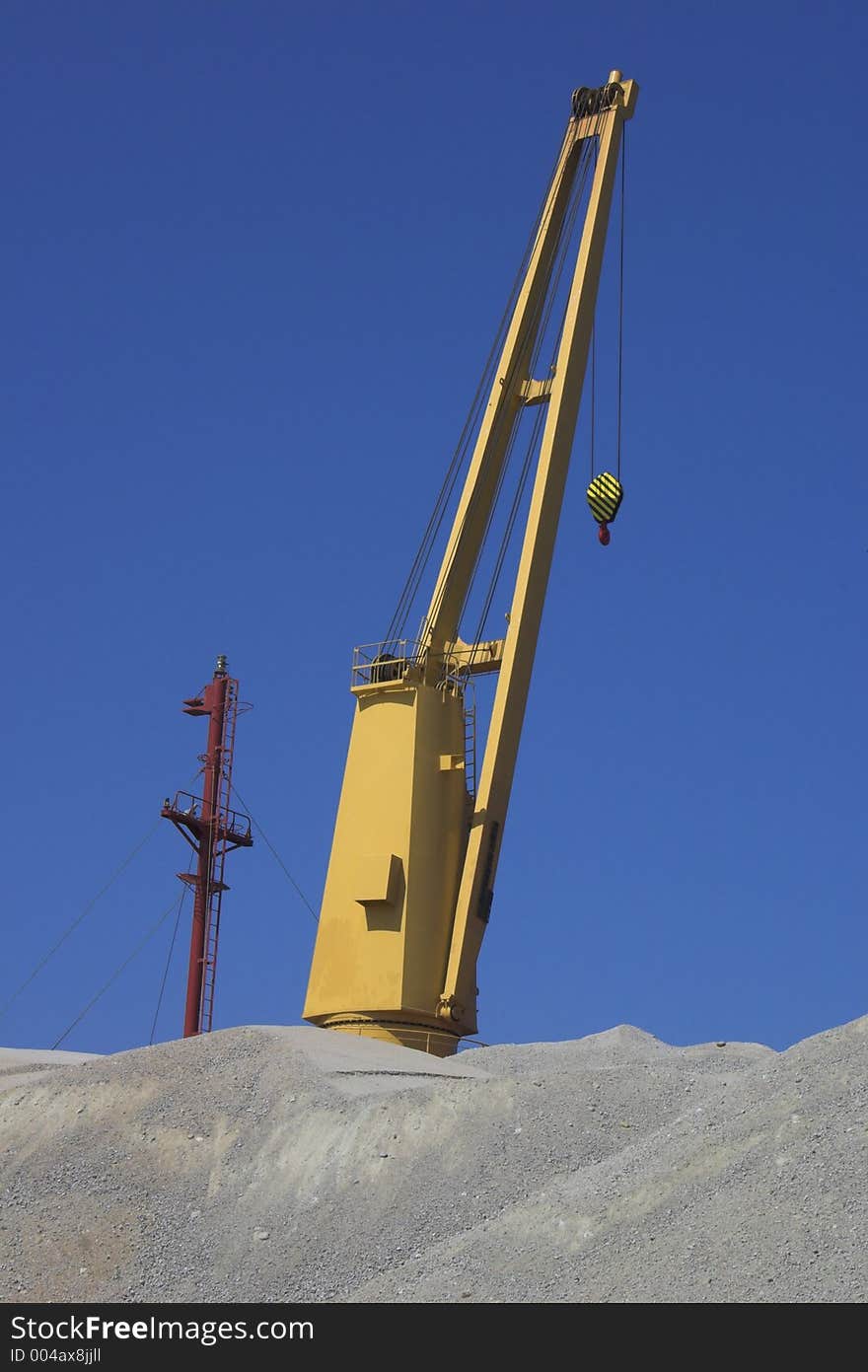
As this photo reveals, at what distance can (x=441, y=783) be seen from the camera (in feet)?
88.0

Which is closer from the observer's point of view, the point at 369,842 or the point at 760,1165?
the point at 760,1165

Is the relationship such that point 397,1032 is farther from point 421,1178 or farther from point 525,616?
point 421,1178

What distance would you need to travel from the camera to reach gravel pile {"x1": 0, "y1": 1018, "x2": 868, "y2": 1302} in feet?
48.2

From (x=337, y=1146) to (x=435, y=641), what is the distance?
10.3m

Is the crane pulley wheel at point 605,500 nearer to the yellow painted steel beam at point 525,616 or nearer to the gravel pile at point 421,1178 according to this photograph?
the yellow painted steel beam at point 525,616

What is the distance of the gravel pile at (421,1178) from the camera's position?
48.2 ft

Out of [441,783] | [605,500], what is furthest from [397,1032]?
[605,500]

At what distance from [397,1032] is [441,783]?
3.91m

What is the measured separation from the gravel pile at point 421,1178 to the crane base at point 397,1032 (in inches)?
81.8

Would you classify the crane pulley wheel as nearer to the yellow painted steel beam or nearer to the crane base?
the yellow painted steel beam

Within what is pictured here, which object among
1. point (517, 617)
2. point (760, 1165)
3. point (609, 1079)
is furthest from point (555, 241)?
point (760, 1165)

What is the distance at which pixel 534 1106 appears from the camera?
19.6 meters

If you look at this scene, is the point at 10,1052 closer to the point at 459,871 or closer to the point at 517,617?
the point at 459,871

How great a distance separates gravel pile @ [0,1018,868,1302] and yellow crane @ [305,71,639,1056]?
8.04 ft
